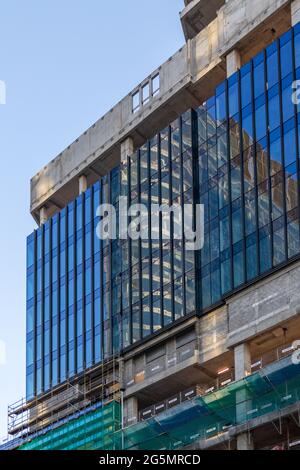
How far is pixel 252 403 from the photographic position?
67625mm

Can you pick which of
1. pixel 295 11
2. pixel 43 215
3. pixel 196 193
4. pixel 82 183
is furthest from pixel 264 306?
pixel 43 215

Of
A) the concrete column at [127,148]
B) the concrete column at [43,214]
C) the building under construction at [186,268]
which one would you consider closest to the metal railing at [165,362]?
the building under construction at [186,268]

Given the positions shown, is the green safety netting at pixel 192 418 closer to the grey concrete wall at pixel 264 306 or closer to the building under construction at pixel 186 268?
the building under construction at pixel 186 268

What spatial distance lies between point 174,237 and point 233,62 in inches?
433

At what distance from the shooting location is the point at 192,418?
7200cm

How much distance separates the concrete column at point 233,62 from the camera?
76.1 m

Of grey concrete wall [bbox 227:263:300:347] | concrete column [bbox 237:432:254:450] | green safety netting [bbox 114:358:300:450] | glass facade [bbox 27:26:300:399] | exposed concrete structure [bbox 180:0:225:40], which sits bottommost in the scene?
concrete column [bbox 237:432:254:450]

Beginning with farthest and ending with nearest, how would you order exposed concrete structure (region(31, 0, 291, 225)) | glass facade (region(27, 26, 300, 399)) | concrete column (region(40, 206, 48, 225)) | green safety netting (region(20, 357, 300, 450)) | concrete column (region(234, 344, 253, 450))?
concrete column (region(40, 206, 48, 225)), exposed concrete structure (region(31, 0, 291, 225)), glass facade (region(27, 26, 300, 399)), concrete column (region(234, 344, 253, 450)), green safety netting (region(20, 357, 300, 450))

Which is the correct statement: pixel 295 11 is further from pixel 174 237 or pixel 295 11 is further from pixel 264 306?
pixel 264 306

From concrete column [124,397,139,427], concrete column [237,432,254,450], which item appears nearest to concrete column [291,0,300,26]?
concrete column [237,432,254,450]

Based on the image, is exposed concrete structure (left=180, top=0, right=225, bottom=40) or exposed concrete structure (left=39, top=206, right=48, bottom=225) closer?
exposed concrete structure (left=180, top=0, right=225, bottom=40)

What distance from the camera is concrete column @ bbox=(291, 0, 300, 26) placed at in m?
71.3

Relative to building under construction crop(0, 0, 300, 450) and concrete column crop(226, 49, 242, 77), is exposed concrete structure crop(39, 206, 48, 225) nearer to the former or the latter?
building under construction crop(0, 0, 300, 450)

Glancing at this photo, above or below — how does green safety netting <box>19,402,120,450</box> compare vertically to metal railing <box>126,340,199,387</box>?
below
